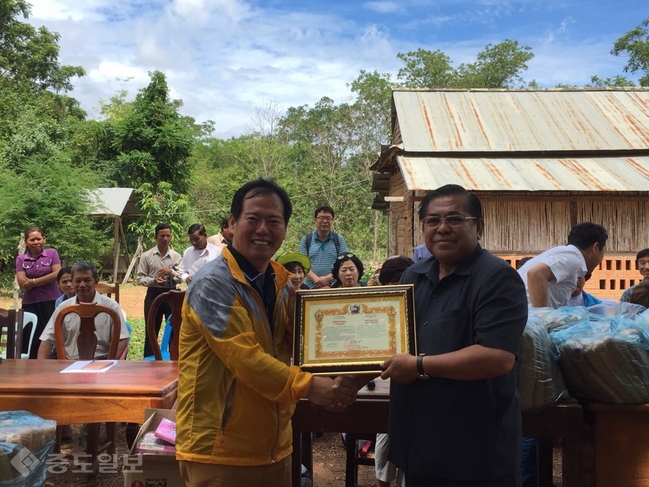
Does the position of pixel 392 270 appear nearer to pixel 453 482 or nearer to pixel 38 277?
pixel 453 482

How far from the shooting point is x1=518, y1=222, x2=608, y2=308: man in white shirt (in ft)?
12.4

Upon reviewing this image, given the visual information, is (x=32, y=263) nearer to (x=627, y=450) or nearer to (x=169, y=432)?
(x=169, y=432)

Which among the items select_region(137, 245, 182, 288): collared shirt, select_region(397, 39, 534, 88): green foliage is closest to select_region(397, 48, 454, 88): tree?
select_region(397, 39, 534, 88): green foliage

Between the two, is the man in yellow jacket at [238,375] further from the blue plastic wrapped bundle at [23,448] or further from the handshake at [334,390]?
the blue plastic wrapped bundle at [23,448]

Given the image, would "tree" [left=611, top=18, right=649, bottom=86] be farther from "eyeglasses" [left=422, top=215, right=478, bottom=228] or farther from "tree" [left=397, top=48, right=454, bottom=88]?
"eyeglasses" [left=422, top=215, right=478, bottom=228]

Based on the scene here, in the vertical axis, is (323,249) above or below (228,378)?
above

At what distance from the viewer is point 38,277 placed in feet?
22.7

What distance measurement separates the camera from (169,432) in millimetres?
2814

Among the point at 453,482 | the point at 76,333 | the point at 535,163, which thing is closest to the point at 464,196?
the point at 453,482

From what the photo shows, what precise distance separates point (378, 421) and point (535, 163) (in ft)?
35.0

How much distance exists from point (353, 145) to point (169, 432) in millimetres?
27769

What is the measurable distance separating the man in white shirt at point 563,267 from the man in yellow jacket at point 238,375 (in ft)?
6.73

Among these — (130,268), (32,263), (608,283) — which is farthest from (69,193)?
(608,283)

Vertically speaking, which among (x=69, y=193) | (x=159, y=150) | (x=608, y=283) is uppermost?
(x=159, y=150)
